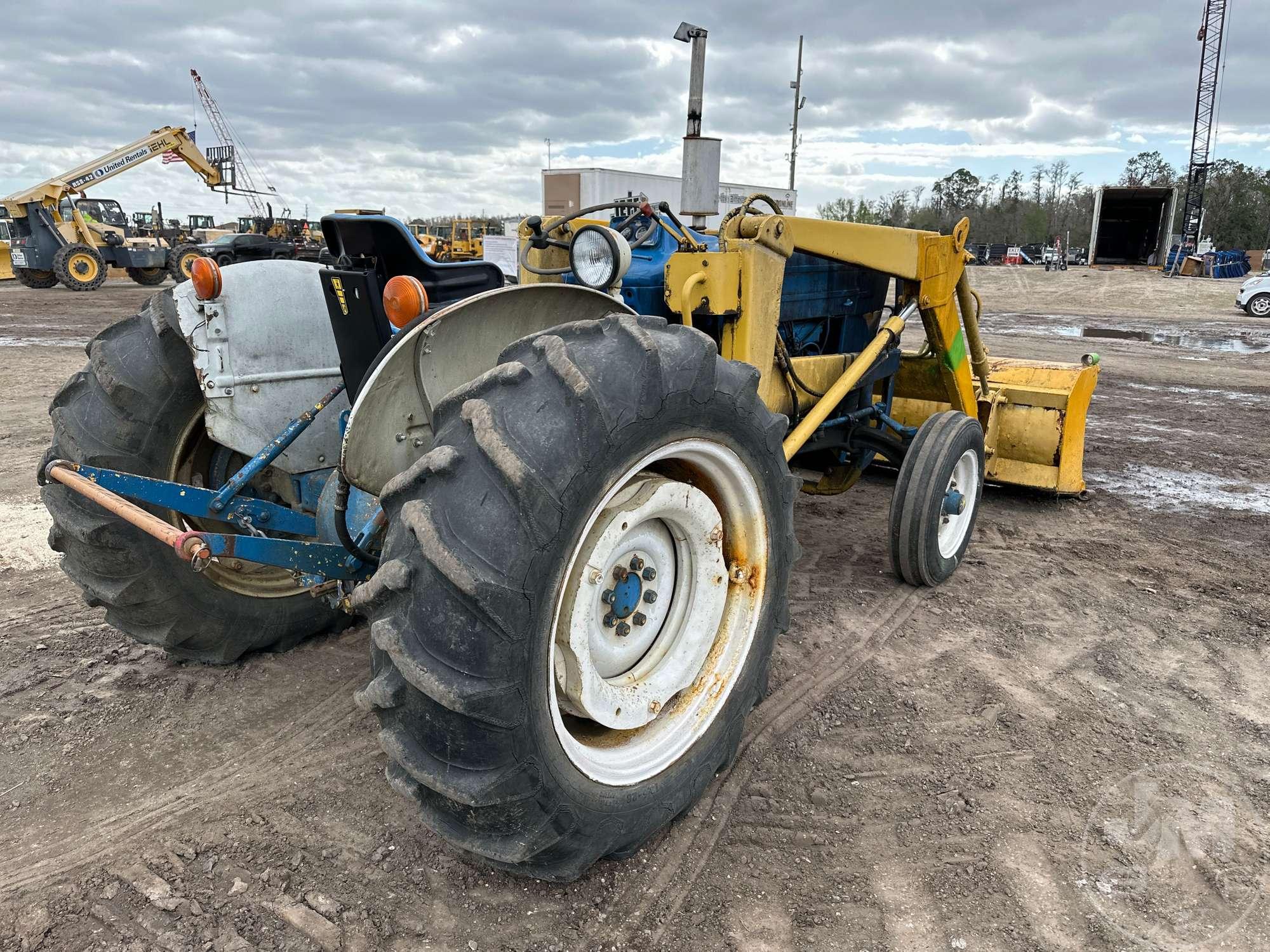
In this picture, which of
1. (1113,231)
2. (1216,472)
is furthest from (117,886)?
(1113,231)

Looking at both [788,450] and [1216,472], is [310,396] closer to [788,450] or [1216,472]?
[788,450]

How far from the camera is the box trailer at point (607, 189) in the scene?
2702 centimetres

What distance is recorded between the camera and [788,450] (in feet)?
11.8

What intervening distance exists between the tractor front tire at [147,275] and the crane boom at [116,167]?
102 inches

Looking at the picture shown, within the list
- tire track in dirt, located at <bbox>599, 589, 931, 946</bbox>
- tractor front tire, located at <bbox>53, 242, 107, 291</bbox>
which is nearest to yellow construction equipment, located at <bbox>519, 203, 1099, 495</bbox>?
tire track in dirt, located at <bbox>599, 589, 931, 946</bbox>

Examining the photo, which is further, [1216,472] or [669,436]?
[1216,472]

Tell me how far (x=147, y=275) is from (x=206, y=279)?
87.3 feet

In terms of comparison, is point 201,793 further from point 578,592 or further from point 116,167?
point 116,167

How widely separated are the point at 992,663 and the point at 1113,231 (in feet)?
140

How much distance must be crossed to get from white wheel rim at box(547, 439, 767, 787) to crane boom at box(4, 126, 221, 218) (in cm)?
2543

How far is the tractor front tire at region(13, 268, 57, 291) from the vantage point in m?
22.5

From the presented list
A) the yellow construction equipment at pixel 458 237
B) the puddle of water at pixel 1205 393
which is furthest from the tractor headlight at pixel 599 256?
the yellow construction equipment at pixel 458 237

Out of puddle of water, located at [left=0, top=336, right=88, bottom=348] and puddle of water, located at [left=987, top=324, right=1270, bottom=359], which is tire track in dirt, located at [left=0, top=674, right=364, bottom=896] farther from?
puddle of water, located at [left=987, top=324, right=1270, bottom=359]

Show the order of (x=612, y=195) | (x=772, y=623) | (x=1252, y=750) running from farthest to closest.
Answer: (x=612, y=195), (x=1252, y=750), (x=772, y=623)
